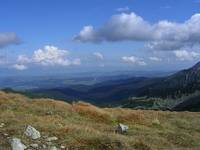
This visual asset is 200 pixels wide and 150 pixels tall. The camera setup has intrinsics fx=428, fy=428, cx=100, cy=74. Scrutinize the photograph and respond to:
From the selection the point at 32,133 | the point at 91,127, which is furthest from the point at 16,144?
the point at 91,127

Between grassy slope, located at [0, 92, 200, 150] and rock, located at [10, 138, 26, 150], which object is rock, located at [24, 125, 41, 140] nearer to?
grassy slope, located at [0, 92, 200, 150]

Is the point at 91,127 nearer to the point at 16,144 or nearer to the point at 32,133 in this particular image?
the point at 32,133

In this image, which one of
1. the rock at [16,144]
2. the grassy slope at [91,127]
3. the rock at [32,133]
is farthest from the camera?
the grassy slope at [91,127]

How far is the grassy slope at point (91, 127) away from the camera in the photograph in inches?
750

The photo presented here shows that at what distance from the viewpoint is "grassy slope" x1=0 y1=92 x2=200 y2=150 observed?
19047 millimetres

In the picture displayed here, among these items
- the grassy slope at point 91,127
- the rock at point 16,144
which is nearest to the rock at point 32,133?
the grassy slope at point 91,127

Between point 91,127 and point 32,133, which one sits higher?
point 32,133

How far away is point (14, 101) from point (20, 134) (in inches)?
602

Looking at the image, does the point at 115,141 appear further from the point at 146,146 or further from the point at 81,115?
the point at 81,115

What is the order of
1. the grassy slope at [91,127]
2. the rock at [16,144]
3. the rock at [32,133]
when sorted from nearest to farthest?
1. the rock at [16,144]
2. the rock at [32,133]
3. the grassy slope at [91,127]

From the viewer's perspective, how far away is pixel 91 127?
24.8 m

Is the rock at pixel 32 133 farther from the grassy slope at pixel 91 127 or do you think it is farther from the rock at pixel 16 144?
the rock at pixel 16 144

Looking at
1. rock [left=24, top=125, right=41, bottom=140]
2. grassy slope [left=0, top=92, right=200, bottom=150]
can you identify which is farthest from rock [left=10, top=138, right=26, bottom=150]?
rock [left=24, top=125, right=41, bottom=140]

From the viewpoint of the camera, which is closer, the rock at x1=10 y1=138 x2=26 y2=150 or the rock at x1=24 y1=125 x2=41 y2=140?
the rock at x1=10 y1=138 x2=26 y2=150
